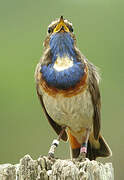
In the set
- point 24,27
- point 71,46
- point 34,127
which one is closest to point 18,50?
point 24,27

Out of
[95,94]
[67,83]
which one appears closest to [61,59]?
[67,83]

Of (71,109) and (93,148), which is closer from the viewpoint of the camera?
(71,109)

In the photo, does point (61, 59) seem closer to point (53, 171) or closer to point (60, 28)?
point (60, 28)

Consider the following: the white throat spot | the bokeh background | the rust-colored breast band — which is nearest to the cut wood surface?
the rust-colored breast band

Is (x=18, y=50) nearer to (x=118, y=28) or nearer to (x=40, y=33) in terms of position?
(x=40, y=33)

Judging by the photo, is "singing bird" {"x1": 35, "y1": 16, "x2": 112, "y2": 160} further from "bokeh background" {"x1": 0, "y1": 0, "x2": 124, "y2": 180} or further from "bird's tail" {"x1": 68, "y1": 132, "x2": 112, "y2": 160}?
"bokeh background" {"x1": 0, "y1": 0, "x2": 124, "y2": 180}

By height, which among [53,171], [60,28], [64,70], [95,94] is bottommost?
[53,171]

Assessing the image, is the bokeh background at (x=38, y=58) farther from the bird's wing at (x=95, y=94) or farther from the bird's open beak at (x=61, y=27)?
the bird's open beak at (x=61, y=27)
